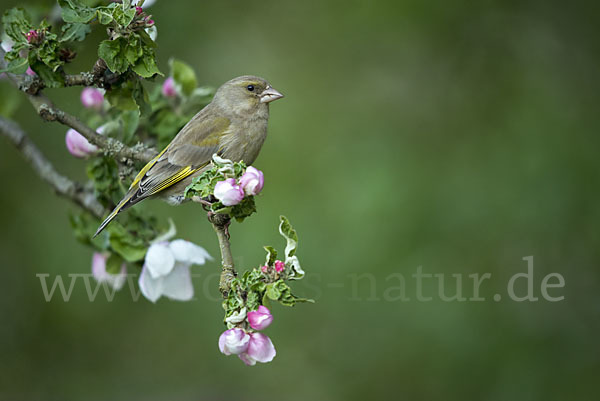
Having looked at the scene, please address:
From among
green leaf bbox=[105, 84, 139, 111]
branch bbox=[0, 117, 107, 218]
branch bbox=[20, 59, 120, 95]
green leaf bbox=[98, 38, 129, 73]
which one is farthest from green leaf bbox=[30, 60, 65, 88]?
branch bbox=[0, 117, 107, 218]

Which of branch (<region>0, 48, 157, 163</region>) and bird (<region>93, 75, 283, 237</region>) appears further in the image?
bird (<region>93, 75, 283, 237</region>)

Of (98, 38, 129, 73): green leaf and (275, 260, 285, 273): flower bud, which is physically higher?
(98, 38, 129, 73): green leaf

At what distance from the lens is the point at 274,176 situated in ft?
16.6

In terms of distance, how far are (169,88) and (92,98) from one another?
14.0 inches

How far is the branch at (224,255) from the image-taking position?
6.63ft

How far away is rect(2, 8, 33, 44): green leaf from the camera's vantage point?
2426mm

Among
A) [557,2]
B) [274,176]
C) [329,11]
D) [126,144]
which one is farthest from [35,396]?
[557,2]

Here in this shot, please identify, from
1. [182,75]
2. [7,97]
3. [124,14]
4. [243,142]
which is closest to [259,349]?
[124,14]

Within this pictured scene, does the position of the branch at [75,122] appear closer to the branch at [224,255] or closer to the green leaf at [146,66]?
the green leaf at [146,66]

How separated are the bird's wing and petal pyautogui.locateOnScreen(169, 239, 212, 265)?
27 centimetres

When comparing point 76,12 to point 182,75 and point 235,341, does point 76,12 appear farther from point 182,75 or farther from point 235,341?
point 235,341

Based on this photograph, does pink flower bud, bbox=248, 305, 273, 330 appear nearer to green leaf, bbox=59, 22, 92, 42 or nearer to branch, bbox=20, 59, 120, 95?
branch, bbox=20, 59, 120, 95

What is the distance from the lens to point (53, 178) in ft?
9.95

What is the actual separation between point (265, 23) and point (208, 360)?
299cm
